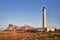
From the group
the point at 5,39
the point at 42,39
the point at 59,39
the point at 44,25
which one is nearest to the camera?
the point at 5,39

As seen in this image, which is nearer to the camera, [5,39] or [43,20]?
[5,39]

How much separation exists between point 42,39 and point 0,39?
201 centimetres

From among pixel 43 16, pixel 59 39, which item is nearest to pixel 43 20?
pixel 43 16

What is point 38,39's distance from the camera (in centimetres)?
830

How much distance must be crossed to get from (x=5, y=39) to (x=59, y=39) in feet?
9.38

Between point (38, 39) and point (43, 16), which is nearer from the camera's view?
point (38, 39)

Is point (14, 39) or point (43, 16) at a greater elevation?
point (43, 16)

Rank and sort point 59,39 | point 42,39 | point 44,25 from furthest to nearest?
point 44,25 < point 59,39 < point 42,39

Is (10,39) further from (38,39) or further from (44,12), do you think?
(44,12)

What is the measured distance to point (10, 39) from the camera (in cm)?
773

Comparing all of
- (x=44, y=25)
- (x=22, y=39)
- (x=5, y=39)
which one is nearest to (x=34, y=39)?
(x=22, y=39)

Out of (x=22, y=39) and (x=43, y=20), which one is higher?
(x=43, y=20)

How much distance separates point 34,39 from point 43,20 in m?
15.8

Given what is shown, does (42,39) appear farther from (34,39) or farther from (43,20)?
(43,20)
